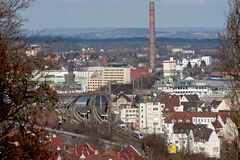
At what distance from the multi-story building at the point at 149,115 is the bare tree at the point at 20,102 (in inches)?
899

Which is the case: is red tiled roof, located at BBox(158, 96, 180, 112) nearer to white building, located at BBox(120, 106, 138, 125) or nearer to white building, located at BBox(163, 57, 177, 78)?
white building, located at BBox(120, 106, 138, 125)

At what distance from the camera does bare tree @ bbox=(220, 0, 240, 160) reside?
436cm

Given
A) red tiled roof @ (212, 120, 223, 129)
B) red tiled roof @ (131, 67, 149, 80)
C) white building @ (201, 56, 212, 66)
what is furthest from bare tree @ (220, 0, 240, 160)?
white building @ (201, 56, 212, 66)

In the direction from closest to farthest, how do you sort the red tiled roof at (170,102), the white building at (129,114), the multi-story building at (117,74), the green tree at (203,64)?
the white building at (129,114) < the red tiled roof at (170,102) < the multi-story building at (117,74) < the green tree at (203,64)

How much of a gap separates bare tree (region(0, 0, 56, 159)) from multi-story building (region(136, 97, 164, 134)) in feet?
75.0

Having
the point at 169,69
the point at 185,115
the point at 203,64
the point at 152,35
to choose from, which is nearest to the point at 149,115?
the point at 185,115

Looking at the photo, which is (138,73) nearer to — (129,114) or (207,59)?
(207,59)

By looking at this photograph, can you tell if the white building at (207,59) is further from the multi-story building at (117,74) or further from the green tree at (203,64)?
the multi-story building at (117,74)

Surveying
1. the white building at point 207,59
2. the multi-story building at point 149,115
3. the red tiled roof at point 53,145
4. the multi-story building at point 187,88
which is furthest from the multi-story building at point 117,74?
the red tiled roof at point 53,145

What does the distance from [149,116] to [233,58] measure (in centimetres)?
2299

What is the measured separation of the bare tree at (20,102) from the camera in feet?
11.1

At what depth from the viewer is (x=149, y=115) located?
27.4m

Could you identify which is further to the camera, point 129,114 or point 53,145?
point 129,114

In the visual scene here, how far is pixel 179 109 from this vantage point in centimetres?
3033
